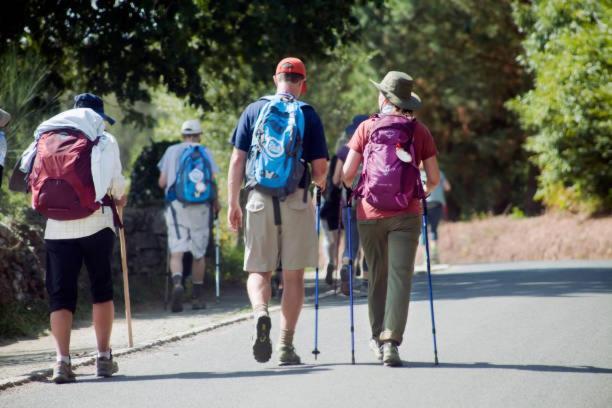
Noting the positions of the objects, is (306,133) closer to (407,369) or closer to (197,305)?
(407,369)

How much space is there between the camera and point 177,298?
1298cm

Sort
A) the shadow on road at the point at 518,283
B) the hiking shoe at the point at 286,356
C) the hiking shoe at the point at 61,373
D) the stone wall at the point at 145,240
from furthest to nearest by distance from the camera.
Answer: the stone wall at the point at 145,240
the shadow on road at the point at 518,283
the hiking shoe at the point at 286,356
the hiking shoe at the point at 61,373

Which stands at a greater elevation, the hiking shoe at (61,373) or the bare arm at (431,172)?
the bare arm at (431,172)

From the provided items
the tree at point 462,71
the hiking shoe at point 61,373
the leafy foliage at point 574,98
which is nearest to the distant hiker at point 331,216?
the hiking shoe at point 61,373

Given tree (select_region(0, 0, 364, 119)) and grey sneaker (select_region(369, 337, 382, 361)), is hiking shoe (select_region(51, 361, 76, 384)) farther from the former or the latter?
tree (select_region(0, 0, 364, 119))

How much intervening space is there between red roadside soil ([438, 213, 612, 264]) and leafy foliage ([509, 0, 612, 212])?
26.5 inches

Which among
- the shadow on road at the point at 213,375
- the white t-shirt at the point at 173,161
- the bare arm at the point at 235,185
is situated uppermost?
the white t-shirt at the point at 173,161

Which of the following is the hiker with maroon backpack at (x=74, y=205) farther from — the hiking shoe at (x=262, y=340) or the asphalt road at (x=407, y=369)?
the hiking shoe at (x=262, y=340)

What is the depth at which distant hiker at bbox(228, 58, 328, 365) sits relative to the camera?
8195mm

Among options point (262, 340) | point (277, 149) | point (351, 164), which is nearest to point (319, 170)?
point (351, 164)

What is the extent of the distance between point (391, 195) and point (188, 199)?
5.10m

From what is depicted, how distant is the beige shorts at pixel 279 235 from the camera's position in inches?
328

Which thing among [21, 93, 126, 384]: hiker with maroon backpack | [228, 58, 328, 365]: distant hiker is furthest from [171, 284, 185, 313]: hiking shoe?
[228, 58, 328, 365]: distant hiker

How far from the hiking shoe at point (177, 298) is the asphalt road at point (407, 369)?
52.9 inches
